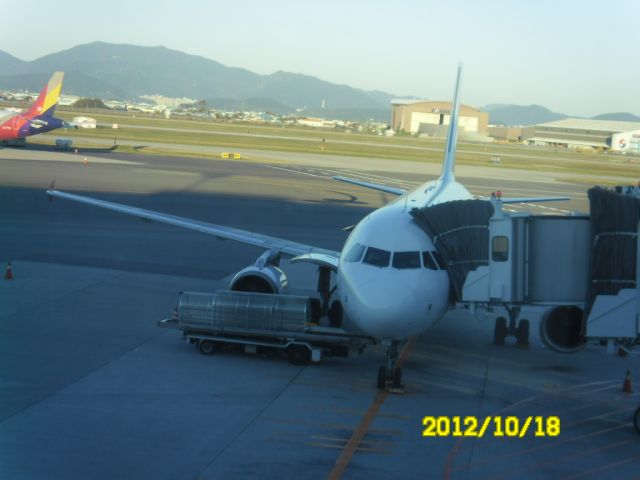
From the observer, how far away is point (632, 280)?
50.1 ft

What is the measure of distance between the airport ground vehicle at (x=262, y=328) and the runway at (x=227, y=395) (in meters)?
0.37

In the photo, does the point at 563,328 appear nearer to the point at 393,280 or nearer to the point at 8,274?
the point at 393,280

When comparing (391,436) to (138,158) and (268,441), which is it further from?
(138,158)

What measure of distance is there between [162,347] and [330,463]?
24.4 ft

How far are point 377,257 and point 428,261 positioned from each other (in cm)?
104

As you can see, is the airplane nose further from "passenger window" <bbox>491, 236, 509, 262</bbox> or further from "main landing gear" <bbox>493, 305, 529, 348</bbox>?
"main landing gear" <bbox>493, 305, 529, 348</bbox>

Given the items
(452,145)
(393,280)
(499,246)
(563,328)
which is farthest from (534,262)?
(452,145)

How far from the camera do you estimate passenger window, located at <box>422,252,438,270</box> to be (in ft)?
52.4

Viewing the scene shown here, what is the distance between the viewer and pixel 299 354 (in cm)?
1775

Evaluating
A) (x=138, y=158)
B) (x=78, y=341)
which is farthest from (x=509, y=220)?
(x=138, y=158)

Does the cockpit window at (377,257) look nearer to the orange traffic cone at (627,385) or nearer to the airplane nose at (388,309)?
the airplane nose at (388,309)

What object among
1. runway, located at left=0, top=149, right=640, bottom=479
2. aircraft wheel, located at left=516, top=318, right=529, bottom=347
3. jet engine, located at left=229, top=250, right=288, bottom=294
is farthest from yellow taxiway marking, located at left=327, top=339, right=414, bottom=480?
aircraft wheel, located at left=516, top=318, right=529, bottom=347

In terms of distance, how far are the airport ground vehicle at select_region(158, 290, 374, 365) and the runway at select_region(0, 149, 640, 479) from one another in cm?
37
